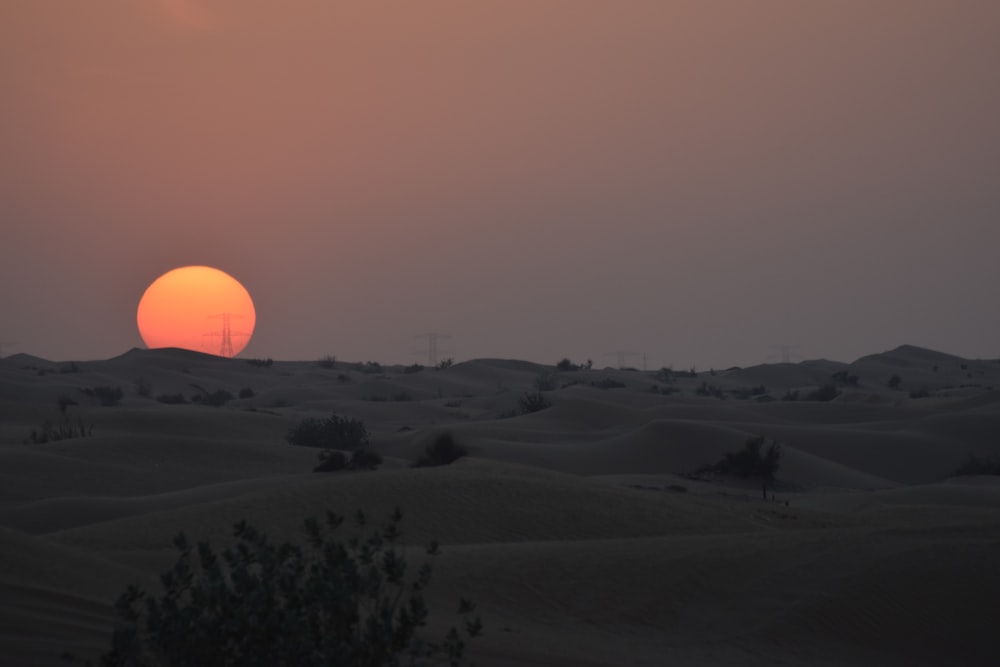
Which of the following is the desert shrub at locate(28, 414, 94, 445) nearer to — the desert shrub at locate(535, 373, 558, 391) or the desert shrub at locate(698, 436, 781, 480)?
the desert shrub at locate(698, 436, 781, 480)

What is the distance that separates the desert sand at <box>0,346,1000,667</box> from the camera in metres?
9.87

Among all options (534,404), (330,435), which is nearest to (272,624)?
(330,435)

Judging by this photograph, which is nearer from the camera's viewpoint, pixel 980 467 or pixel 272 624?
pixel 272 624

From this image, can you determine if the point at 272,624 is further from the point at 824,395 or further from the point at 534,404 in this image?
the point at 824,395

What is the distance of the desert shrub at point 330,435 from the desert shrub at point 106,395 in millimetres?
14019

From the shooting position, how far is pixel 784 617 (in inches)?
432

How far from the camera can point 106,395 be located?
43.6 meters

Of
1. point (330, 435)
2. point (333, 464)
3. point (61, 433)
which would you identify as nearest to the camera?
point (333, 464)

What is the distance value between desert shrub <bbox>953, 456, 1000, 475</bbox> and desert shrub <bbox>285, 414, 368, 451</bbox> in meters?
15.2

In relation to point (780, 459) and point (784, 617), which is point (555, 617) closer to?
point (784, 617)

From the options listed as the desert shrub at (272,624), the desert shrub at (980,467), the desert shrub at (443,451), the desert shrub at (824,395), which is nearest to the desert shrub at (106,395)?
the desert shrub at (443,451)

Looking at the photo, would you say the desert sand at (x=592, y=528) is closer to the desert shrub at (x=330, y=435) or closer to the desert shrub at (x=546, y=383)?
the desert shrub at (x=330, y=435)

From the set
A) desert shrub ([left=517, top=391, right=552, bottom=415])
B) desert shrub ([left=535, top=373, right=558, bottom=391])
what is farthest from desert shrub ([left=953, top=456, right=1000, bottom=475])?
desert shrub ([left=535, top=373, right=558, bottom=391])

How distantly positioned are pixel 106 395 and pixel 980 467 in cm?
3033
